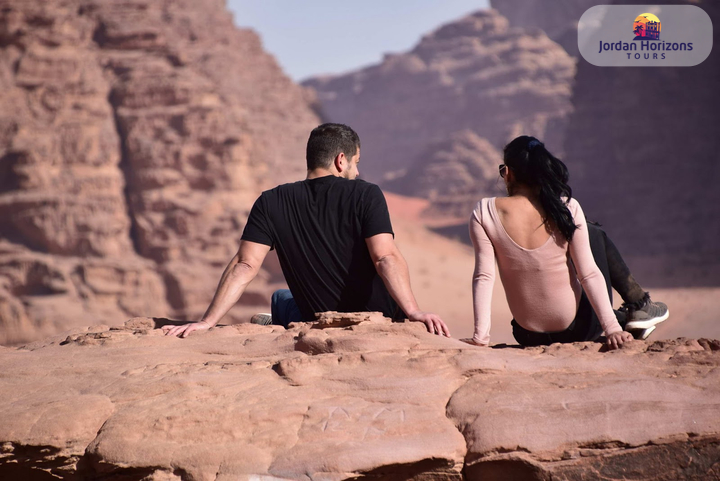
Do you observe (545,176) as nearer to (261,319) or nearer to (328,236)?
(328,236)

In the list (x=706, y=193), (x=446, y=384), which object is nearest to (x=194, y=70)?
(x=446, y=384)

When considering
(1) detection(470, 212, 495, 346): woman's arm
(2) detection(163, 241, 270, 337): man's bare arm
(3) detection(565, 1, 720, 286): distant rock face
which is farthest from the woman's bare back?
(3) detection(565, 1, 720, 286): distant rock face

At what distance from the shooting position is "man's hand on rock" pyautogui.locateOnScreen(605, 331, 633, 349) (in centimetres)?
303

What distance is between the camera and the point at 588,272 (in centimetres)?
327

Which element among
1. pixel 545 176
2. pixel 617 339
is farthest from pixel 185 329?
pixel 617 339

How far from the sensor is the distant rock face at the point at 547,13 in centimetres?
7958

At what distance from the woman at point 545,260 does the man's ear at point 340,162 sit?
32.4 inches

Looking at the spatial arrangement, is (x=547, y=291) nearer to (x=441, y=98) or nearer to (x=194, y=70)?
(x=194, y=70)

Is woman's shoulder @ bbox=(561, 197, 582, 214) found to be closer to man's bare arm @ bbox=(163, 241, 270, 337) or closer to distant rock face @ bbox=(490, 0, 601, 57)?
man's bare arm @ bbox=(163, 241, 270, 337)

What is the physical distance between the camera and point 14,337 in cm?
1723

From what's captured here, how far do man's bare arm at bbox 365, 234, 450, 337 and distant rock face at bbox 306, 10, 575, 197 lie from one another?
167ft

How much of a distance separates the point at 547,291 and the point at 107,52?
71.8ft

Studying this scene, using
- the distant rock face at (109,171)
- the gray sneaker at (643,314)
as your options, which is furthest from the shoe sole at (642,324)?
the distant rock face at (109,171)

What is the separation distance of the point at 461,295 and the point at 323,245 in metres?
20.2
